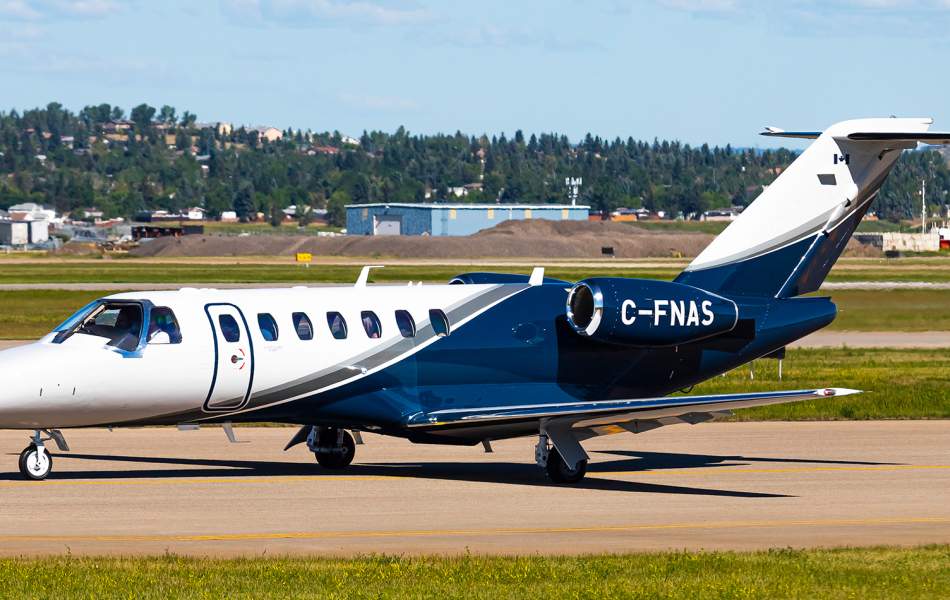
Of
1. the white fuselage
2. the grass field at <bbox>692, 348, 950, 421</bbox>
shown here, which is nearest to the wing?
the white fuselage

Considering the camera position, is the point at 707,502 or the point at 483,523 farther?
the point at 707,502

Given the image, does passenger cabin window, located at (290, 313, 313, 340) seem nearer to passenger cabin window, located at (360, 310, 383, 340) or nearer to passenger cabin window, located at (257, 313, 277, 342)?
passenger cabin window, located at (257, 313, 277, 342)

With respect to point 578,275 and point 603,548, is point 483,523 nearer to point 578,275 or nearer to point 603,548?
point 603,548

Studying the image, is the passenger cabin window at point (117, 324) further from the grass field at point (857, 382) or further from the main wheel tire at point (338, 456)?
the grass field at point (857, 382)

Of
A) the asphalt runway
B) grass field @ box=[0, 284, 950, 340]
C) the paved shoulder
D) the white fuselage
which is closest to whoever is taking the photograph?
the asphalt runway

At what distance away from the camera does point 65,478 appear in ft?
80.0

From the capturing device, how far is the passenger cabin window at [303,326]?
24.2m

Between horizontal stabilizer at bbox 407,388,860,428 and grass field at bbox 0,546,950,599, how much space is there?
460 cm

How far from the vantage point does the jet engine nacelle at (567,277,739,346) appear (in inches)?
977

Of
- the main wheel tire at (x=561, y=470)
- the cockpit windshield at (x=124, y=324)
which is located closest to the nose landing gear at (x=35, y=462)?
the cockpit windshield at (x=124, y=324)

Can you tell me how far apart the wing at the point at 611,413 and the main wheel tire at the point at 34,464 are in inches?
208

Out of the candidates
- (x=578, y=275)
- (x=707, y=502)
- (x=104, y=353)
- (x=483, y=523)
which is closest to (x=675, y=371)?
(x=707, y=502)

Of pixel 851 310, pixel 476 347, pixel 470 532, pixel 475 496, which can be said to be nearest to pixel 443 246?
pixel 851 310

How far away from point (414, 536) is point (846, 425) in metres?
14.9
